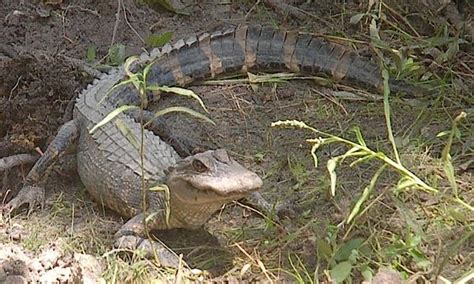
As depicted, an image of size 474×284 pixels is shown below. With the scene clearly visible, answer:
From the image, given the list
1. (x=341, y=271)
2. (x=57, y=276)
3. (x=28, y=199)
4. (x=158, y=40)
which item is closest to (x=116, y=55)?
(x=158, y=40)

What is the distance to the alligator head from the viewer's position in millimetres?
3037

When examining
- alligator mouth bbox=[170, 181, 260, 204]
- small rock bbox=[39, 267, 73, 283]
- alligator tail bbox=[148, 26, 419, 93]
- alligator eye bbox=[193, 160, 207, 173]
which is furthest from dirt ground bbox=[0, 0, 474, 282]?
alligator eye bbox=[193, 160, 207, 173]

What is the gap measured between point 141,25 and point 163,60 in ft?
2.27

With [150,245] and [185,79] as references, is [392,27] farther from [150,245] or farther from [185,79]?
[150,245]

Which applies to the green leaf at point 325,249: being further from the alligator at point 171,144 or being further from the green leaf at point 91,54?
the green leaf at point 91,54

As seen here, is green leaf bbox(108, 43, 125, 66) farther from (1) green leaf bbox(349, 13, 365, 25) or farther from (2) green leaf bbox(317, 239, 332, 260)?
(2) green leaf bbox(317, 239, 332, 260)

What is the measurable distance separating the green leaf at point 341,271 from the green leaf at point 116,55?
2.22 m

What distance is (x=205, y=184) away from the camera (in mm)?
3098

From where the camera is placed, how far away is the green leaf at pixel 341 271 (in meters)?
2.91

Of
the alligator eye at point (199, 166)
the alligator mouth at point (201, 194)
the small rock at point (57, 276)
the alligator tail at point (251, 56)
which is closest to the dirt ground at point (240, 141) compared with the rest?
the small rock at point (57, 276)

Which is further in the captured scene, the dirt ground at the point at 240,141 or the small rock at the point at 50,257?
the dirt ground at the point at 240,141

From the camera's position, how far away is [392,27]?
4.88 meters

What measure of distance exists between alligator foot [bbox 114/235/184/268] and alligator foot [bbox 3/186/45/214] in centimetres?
58

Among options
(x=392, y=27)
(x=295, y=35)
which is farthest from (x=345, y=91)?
(x=392, y=27)
